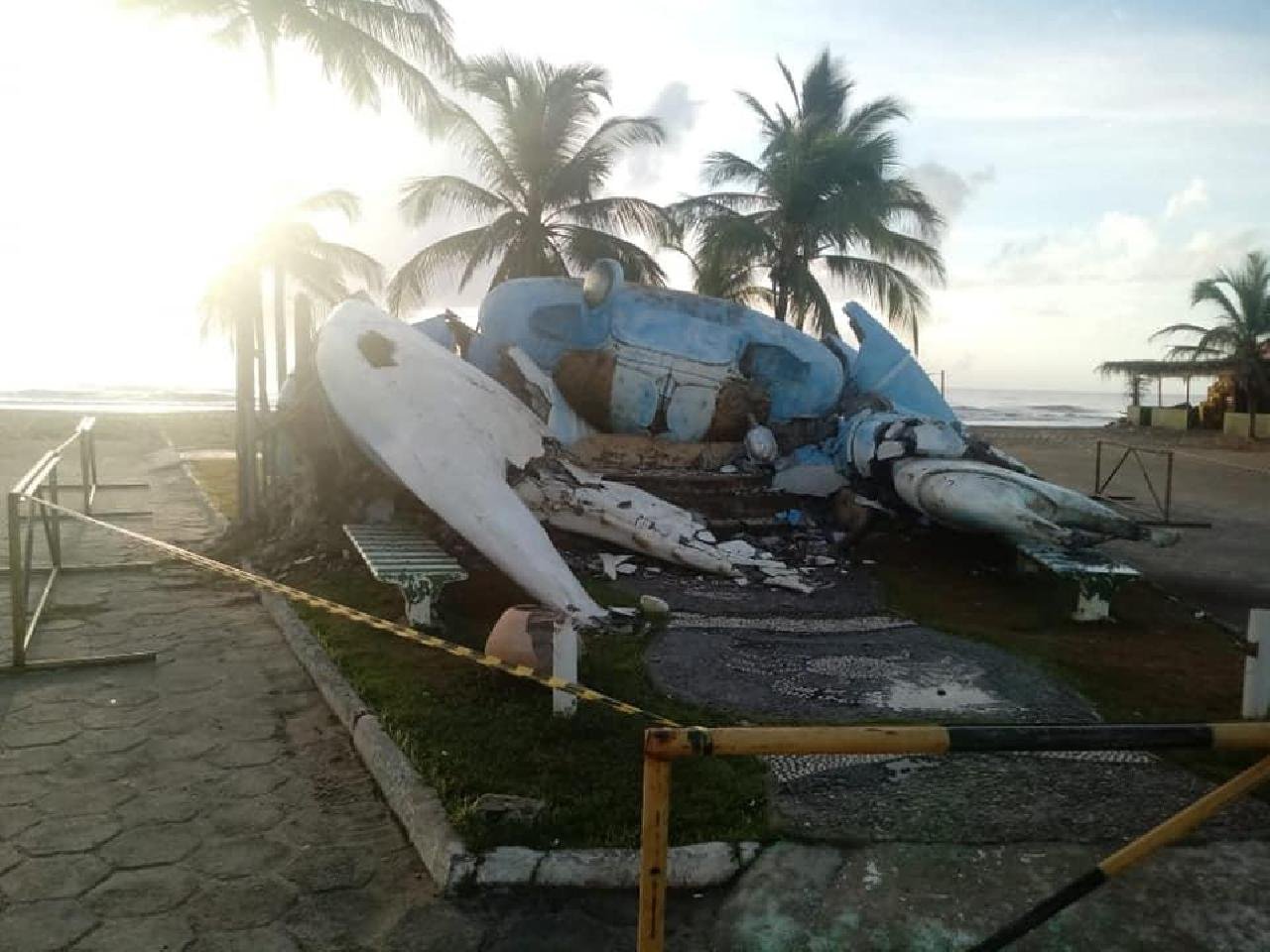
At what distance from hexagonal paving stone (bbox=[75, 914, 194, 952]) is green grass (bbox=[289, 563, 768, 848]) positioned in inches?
38.1

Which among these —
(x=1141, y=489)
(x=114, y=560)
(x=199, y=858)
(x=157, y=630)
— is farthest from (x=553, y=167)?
(x=199, y=858)

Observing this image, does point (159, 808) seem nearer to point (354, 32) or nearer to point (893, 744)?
point (893, 744)

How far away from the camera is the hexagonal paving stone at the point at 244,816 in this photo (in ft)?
12.5

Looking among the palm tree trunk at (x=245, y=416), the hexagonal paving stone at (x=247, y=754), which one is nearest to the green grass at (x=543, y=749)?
the hexagonal paving stone at (x=247, y=754)

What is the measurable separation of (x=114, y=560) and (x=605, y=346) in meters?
5.42

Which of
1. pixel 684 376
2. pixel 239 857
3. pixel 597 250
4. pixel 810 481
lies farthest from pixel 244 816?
pixel 597 250

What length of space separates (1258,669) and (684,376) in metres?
6.74

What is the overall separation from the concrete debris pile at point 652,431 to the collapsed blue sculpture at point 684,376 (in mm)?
22

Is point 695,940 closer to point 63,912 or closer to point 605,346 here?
point 63,912

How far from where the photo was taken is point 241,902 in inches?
130

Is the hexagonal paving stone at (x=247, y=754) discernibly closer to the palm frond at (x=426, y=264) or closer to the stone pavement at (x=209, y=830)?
the stone pavement at (x=209, y=830)

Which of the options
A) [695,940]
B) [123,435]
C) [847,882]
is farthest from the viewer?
[123,435]

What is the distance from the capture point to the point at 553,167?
22.2 metres

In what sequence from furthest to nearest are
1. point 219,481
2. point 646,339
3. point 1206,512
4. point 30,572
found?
1. point 219,481
2. point 1206,512
3. point 646,339
4. point 30,572
